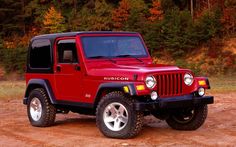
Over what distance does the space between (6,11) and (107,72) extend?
60073 mm

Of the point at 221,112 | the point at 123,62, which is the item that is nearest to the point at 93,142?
the point at 123,62

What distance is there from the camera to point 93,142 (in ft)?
29.4

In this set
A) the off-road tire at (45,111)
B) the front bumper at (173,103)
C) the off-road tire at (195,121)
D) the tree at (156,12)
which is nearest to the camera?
the front bumper at (173,103)

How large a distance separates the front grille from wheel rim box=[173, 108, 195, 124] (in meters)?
1.02

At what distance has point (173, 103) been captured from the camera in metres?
9.22

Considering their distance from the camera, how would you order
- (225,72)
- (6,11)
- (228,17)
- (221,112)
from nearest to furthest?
(221,112), (225,72), (228,17), (6,11)

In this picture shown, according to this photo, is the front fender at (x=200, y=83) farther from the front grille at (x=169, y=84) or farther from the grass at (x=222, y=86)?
the grass at (x=222, y=86)

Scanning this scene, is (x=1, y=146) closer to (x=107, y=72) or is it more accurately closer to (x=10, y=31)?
(x=107, y=72)

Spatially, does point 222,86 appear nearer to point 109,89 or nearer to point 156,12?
point 109,89

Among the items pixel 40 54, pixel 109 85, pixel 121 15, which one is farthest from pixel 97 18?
pixel 109 85

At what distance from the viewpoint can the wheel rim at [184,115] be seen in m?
10.4

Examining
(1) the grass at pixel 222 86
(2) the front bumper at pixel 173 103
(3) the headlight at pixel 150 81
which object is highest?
(3) the headlight at pixel 150 81

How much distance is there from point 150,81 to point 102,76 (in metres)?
1.10

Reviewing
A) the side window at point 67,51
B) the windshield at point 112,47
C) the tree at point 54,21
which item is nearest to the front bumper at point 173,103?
the windshield at point 112,47
